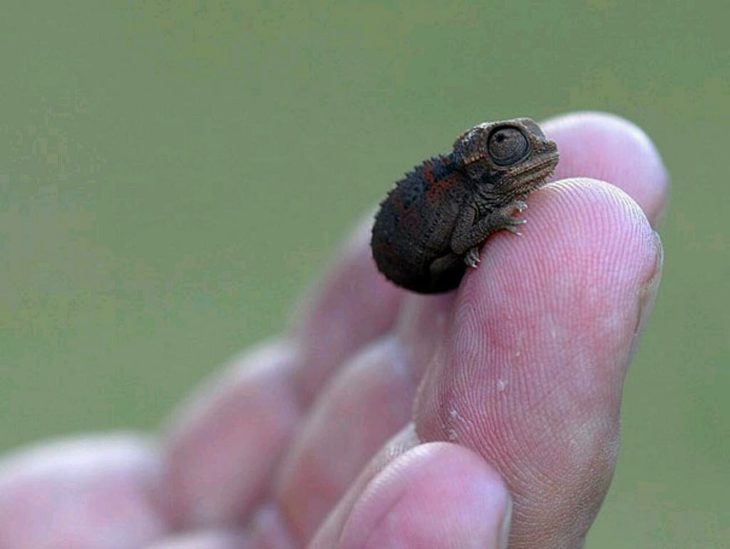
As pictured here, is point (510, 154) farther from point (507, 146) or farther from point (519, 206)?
point (519, 206)

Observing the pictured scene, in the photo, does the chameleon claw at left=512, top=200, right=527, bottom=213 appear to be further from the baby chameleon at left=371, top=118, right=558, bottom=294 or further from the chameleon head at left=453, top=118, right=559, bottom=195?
the chameleon head at left=453, top=118, right=559, bottom=195

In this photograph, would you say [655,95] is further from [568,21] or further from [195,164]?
[195,164]

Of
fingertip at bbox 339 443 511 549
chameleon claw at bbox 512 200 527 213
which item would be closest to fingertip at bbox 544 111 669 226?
chameleon claw at bbox 512 200 527 213

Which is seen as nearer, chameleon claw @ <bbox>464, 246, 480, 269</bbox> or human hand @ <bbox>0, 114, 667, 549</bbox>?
human hand @ <bbox>0, 114, 667, 549</bbox>

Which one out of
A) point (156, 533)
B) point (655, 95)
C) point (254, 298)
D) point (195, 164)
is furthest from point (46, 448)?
point (655, 95)


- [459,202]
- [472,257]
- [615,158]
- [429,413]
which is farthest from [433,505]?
[615,158]

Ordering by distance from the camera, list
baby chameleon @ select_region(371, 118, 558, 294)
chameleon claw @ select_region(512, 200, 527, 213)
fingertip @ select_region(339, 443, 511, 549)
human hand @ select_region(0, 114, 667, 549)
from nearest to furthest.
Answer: fingertip @ select_region(339, 443, 511, 549) < human hand @ select_region(0, 114, 667, 549) < chameleon claw @ select_region(512, 200, 527, 213) < baby chameleon @ select_region(371, 118, 558, 294)

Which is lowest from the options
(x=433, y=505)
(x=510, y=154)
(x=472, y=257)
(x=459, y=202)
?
(x=433, y=505)
